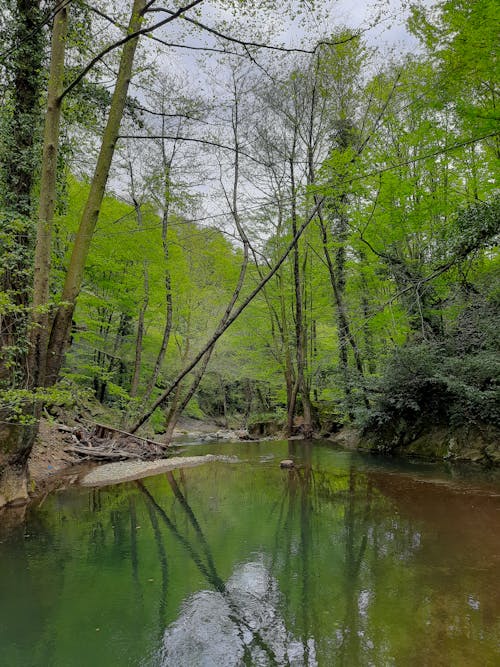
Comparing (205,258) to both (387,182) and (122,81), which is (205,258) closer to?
(387,182)

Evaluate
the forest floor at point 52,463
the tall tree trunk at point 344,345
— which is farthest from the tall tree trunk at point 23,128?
the tall tree trunk at point 344,345

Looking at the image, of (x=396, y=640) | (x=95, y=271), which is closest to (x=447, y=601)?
(x=396, y=640)

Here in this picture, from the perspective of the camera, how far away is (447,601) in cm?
327

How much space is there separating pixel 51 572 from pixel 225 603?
1.93 meters

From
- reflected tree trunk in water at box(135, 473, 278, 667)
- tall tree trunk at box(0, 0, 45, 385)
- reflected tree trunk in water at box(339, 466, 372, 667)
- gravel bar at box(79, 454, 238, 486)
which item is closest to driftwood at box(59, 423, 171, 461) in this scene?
gravel bar at box(79, 454, 238, 486)

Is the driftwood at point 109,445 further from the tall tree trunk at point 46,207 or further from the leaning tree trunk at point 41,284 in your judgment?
the tall tree trunk at point 46,207

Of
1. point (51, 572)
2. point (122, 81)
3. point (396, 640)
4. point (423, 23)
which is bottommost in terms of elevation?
point (51, 572)

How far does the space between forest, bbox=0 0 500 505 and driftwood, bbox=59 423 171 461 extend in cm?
65

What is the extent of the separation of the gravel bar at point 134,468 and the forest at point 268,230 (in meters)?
1.48

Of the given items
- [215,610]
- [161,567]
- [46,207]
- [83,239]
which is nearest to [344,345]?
[83,239]

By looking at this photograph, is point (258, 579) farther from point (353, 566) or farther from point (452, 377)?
point (452, 377)

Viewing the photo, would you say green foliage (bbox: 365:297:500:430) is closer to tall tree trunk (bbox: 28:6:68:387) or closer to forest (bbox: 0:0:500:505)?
forest (bbox: 0:0:500:505)

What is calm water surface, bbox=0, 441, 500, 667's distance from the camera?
278 centimetres

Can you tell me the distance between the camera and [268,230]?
1722cm
